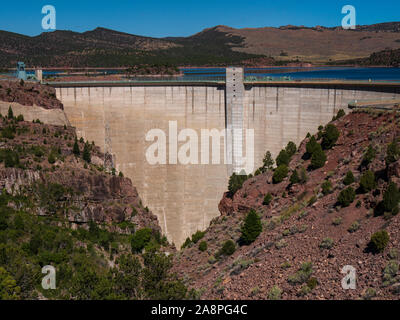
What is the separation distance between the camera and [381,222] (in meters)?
24.1

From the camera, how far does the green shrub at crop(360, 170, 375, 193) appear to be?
1072 inches

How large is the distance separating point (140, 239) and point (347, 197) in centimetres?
2515

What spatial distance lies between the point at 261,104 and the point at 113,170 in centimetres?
1880

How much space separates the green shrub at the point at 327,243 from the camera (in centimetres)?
2448

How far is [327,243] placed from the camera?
80.8ft

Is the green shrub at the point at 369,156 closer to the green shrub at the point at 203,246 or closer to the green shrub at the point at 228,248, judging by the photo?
the green shrub at the point at 228,248

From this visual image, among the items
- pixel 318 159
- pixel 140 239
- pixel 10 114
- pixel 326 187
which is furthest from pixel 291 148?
pixel 10 114

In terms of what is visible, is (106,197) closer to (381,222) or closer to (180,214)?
(180,214)

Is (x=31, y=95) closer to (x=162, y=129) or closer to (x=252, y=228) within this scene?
(x=162, y=129)

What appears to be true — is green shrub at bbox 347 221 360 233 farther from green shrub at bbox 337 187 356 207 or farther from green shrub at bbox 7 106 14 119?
green shrub at bbox 7 106 14 119

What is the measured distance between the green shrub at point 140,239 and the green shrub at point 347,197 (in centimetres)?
2454

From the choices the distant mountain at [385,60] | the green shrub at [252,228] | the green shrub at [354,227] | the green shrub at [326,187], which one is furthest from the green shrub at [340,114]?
the distant mountain at [385,60]

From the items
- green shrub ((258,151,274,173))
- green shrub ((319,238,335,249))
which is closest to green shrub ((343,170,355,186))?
green shrub ((319,238,335,249))
